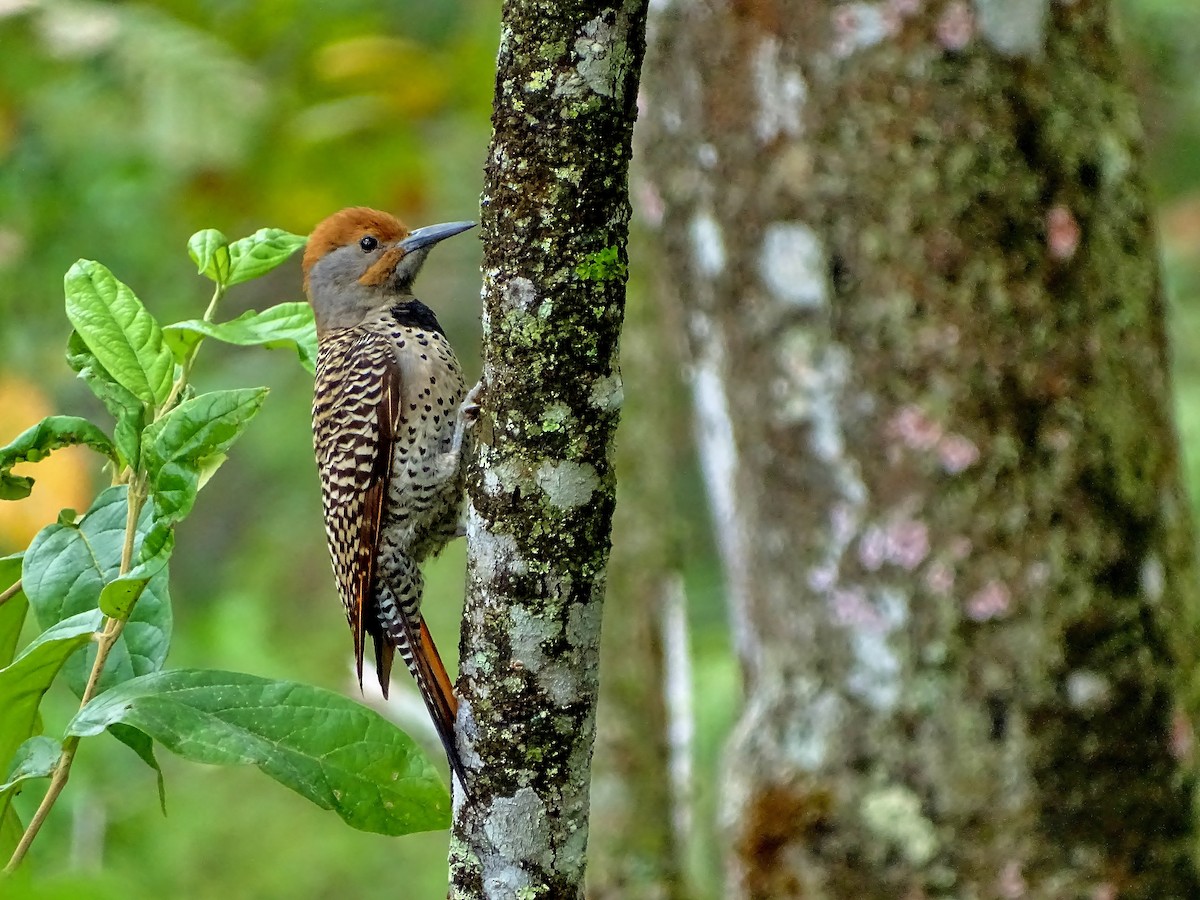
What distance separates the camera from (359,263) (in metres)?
3.60

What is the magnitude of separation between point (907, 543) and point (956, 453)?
0.80 feet

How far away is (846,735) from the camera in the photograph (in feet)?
10.9

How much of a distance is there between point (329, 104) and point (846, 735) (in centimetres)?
338

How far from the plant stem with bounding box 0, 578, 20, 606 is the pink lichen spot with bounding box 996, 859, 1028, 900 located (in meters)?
2.38

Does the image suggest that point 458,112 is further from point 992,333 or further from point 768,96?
point 992,333

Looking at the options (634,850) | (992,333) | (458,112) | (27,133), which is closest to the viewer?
(992,333)

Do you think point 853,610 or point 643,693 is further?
point 643,693

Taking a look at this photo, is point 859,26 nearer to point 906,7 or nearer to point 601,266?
point 906,7

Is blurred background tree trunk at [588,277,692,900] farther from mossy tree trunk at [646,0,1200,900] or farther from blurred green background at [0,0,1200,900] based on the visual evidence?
mossy tree trunk at [646,0,1200,900]

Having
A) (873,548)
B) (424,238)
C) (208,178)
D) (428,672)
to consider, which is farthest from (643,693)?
(208,178)

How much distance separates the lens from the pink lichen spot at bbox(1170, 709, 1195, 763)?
3283 millimetres

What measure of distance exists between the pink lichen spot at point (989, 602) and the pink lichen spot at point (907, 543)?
153mm

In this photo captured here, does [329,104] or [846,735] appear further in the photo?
[329,104]

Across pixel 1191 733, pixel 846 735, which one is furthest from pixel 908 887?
pixel 1191 733
